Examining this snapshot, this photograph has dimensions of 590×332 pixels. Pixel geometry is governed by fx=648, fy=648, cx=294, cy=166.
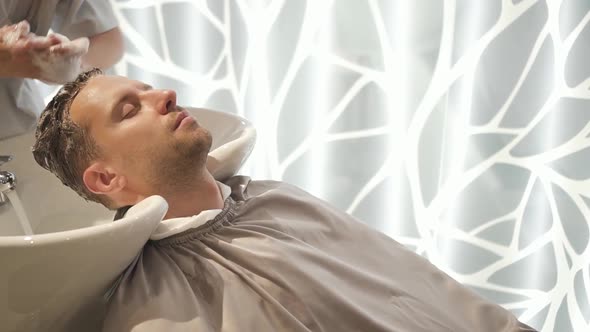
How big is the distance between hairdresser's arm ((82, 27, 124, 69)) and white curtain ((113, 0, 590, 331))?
42 centimetres

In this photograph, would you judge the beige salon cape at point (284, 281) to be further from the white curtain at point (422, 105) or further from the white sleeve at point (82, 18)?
the white curtain at point (422, 105)

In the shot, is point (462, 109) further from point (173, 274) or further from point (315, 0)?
point (173, 274)

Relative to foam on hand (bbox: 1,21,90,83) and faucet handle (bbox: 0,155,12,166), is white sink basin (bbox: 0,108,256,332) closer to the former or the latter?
faucet handle (bbox: 0,155,12,166)

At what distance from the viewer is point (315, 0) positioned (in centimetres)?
175

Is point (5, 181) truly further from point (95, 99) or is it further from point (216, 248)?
point (216, 248)

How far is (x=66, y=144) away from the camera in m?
1.12

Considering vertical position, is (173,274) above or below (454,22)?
below

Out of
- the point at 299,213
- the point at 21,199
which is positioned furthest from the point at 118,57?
the point at 299,213

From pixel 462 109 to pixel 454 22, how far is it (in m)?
0.24

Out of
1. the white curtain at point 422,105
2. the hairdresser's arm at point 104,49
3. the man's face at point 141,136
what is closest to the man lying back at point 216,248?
the man's face at point 141,136

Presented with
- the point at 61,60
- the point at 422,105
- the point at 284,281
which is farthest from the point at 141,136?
the point at 422,105

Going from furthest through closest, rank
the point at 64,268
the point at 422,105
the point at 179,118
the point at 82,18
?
1. the point at 422,105
2. the point at 82,18
3. the point at 179,118
4. the point at 64,268

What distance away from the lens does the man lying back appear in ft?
3.16

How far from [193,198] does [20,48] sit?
0.37 m
